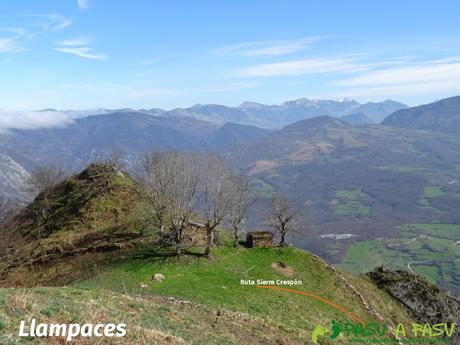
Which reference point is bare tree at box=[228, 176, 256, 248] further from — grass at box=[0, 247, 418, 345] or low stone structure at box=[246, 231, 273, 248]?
grass at box=[0, 247, 418, 345]

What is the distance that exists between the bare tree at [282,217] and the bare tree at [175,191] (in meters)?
13.9

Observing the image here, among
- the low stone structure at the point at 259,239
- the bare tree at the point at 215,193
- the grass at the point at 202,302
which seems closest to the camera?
the grass at the point at 202,302

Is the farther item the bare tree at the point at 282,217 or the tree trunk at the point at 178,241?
the bare tree at the point at 282,217

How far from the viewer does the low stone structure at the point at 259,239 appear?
58.1 meters

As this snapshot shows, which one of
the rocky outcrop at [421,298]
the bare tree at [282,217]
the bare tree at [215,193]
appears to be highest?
the bare tree at [215,193]

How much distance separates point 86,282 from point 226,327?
19.4 m

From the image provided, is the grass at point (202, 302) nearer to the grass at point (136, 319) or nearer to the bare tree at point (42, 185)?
the grass at point (136, 319)

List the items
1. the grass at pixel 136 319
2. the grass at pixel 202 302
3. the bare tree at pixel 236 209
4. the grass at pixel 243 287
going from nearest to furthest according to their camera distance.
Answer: the grass at pixel 136 319 → the grass at pixel 202 302 → the grass at pixel 243 287 → the bare tree at pixel 236 209

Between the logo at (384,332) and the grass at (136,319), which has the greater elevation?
the grass at (136,319)

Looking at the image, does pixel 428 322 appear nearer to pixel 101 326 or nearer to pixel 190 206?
pixel 190 206

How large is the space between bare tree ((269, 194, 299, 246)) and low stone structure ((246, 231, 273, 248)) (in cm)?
178

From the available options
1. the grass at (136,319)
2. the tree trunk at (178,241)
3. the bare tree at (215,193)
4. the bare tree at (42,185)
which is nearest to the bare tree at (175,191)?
the tree trunk at (178,241)

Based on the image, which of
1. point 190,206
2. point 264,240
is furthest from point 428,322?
point 190,206

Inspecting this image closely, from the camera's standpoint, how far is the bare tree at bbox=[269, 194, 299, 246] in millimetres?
60312
